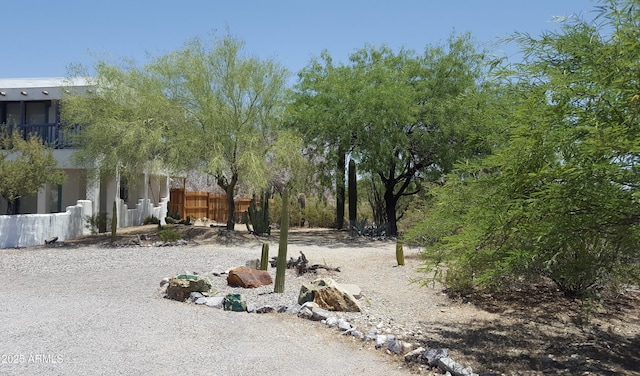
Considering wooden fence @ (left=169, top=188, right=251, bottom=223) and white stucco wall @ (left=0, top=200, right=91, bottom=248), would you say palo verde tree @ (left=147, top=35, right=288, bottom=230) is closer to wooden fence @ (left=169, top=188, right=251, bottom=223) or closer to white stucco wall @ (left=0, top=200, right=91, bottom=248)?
white stucco wall @ (left=0, top=200, right=91, bottom=248)

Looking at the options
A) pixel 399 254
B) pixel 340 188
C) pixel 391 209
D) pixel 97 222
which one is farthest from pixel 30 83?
pixel 399 254

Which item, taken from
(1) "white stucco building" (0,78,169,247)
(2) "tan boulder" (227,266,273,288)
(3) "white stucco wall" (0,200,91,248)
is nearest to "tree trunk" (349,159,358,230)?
(1) "white stucco building" (0,78,169,247)

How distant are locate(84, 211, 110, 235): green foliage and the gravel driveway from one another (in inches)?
438

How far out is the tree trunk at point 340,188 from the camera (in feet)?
82.3

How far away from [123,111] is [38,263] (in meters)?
7.23

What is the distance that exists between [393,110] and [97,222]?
39.3 feet

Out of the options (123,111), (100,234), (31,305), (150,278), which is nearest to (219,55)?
(123,111)

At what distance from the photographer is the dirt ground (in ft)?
24.2

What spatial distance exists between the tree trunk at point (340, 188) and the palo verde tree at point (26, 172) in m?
10.6

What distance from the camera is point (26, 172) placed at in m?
19.8

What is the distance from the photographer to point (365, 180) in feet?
98.2

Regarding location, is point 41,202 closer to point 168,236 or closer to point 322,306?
point 168,236

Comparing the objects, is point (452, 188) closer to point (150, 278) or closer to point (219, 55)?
point (150, 278)

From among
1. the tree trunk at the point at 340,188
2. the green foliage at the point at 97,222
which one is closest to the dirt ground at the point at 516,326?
the tree trunk at the point at 340,188
